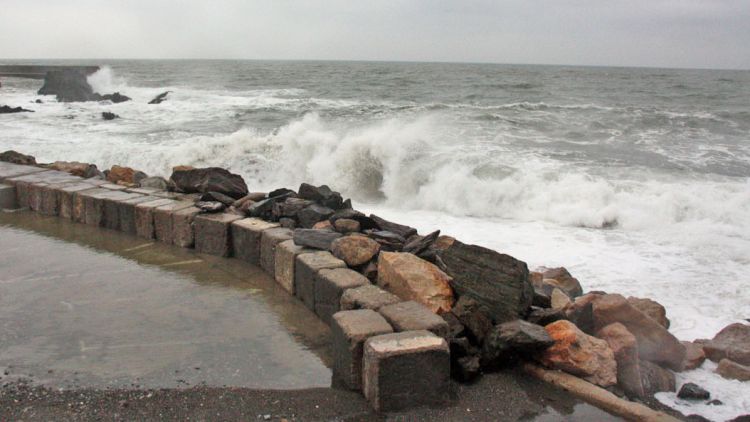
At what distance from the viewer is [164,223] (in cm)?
632

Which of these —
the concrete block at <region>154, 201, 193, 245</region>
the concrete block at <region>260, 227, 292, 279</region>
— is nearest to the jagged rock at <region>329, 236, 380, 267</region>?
the concrete block at <region>260, 227, 292, 279</region>

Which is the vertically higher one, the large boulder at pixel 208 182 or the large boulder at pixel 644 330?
the large boulder at pixel 208 182

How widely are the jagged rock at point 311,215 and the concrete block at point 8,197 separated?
4.47 metres

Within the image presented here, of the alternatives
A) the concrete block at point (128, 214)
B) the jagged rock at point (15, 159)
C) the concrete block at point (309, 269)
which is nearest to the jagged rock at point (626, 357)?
the concrete block at point (309, 269)

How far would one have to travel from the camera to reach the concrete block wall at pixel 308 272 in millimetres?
3207

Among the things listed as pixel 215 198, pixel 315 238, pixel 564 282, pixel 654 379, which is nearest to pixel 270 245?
pixel 315 238

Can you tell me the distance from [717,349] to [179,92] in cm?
3472

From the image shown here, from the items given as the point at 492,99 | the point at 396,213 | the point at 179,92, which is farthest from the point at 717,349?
the point at 179,92

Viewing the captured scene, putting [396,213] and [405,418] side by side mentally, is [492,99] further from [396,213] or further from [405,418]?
[405,418]

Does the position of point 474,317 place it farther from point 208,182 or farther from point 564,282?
point 208,182

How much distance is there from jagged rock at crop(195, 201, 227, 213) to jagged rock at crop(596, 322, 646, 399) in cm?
408

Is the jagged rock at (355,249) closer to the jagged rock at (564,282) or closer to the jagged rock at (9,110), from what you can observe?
the jagged rock at (564,282)

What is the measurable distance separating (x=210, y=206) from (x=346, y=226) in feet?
5.26

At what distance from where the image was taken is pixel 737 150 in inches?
611
